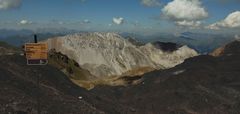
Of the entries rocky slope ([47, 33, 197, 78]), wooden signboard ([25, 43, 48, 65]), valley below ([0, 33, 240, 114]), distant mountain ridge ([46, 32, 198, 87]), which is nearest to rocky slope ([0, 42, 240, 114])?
valley below ([0, 33, 240, 114])

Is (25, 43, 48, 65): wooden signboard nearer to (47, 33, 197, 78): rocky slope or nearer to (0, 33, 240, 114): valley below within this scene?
(0, 33, 240, 114): valley below

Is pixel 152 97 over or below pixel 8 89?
below

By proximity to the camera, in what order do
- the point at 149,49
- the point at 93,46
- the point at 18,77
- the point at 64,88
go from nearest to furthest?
the point at 18,77
the point at 64,88
the point at 93,46
the point at 149,49

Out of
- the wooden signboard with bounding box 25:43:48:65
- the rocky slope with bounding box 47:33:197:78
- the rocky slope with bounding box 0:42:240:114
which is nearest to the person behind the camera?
the wooden signboard with bounding box 25:43:48:65

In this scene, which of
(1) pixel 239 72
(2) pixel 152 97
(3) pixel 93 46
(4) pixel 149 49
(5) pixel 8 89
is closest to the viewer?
(5) pixel 8 89

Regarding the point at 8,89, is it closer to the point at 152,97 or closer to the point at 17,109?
the point at 17,109

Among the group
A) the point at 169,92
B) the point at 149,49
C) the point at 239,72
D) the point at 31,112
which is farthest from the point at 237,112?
the point at 149,49
